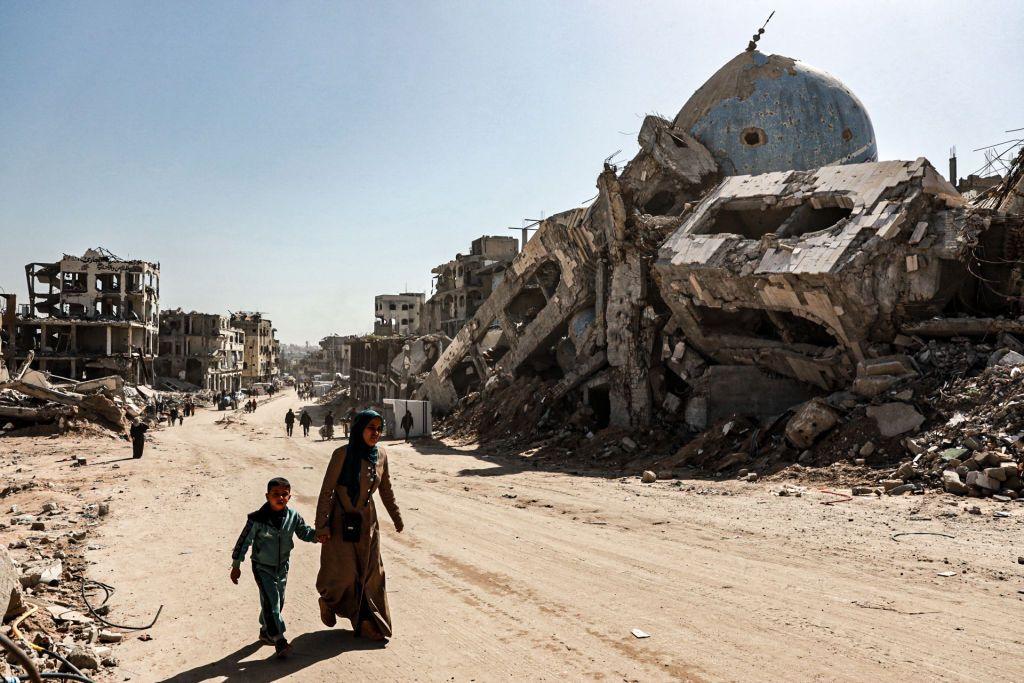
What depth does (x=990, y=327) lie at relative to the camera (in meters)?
13.9

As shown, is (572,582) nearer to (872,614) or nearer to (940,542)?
(872,614)

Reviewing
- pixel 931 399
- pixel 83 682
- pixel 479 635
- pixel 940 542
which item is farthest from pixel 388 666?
pixel 931 399

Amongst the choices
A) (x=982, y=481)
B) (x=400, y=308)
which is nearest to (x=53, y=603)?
(x=982, y=481)

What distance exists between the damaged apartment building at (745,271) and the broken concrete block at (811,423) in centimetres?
95

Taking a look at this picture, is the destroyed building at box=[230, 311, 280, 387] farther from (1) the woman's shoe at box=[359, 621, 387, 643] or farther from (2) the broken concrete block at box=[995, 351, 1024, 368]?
(1) the woman's shoe at box=[359, 621, 387, 643]

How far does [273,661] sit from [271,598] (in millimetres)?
413

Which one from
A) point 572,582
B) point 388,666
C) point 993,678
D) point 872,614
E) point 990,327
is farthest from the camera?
point 990,327

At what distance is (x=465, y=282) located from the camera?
51938mm

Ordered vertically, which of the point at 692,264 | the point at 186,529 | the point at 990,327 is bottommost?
the point at 186,529

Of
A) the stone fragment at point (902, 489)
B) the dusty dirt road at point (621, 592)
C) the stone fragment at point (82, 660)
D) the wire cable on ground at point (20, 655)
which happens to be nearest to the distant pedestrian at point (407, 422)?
the dusty dirt road at point (621, 592)

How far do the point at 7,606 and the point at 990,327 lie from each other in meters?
15.3

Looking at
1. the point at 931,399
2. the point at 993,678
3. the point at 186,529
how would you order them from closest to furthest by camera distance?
the point at 993,678
the point at 186,529
the point at 931,399

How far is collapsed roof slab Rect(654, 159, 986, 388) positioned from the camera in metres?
14.3

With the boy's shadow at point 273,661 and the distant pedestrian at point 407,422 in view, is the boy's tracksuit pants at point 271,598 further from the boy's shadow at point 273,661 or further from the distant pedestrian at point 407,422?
the distant pedestrian at point 407,422
